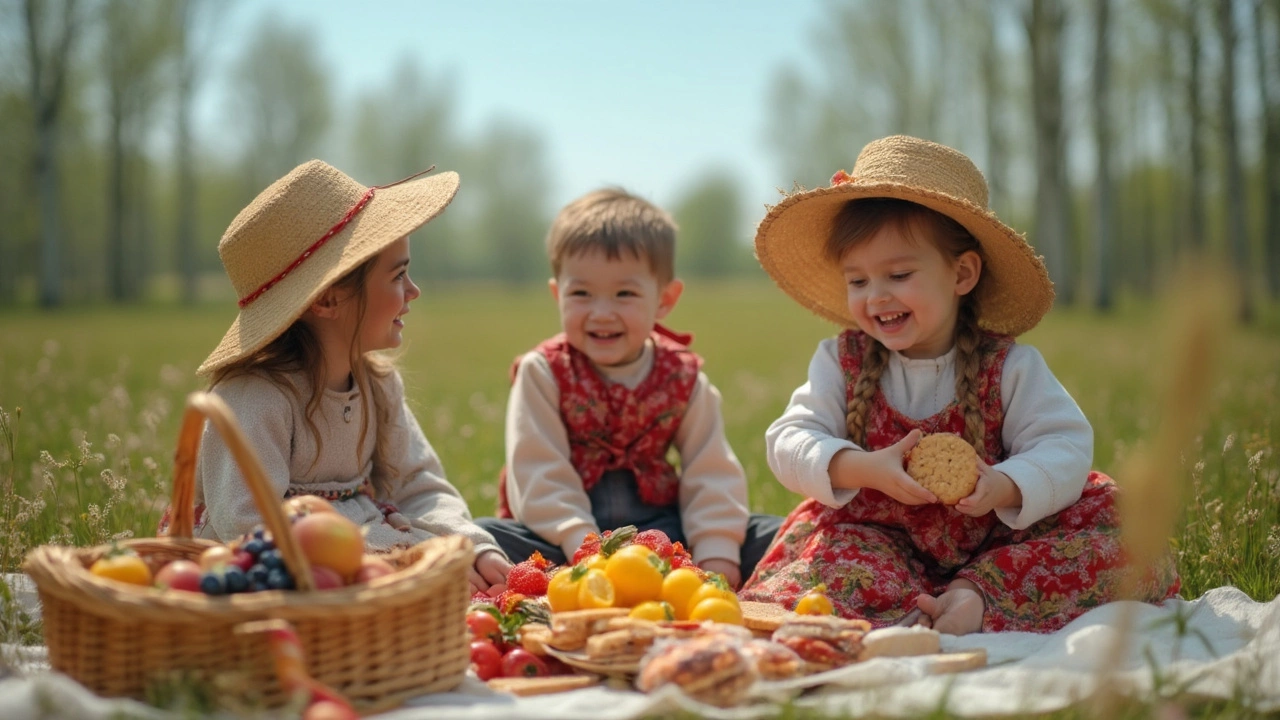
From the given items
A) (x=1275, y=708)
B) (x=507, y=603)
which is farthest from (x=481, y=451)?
(x=1275, y=708)

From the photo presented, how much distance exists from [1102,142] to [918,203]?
2350 centimetres

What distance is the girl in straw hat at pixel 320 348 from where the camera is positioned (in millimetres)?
3781

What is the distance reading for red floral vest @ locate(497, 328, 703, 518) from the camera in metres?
4.86

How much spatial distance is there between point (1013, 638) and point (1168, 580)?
73 centimetres

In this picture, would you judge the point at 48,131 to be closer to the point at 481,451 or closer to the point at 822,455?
the point at 481,451

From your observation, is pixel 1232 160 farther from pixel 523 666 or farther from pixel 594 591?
pixel 523 666

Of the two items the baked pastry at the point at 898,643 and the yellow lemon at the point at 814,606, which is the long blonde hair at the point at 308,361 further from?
the baked pastry at the point at 898,643

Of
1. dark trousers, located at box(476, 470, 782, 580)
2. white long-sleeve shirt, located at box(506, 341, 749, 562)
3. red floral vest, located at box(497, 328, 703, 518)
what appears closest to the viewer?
white long-sleeve shirt, located at box(506, 341, 749, 562)

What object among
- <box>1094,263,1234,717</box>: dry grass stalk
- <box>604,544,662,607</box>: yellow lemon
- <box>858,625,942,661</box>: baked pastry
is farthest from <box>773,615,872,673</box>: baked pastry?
<box>1094,263,1234,717</box>: dry grass stalk

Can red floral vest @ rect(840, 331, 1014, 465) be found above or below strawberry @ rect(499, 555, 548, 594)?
above

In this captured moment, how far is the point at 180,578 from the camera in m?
2.71

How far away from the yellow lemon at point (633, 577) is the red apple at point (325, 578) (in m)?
0.92

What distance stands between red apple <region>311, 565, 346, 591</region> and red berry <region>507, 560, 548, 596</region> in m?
1.14

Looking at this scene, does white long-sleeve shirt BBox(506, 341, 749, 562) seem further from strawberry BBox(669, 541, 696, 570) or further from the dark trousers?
strawberry BBox(669, 541, 696, 570)
